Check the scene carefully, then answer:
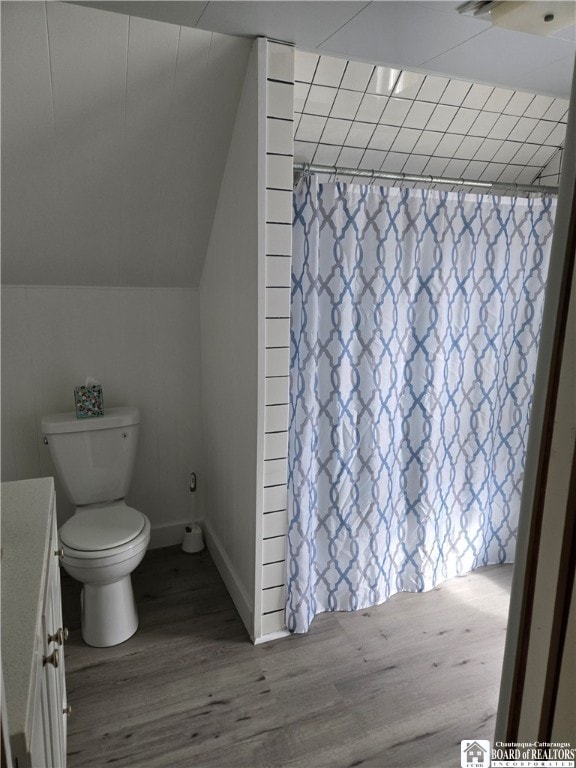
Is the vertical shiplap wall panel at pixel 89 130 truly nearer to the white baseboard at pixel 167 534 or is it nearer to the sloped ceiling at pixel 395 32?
the sloped ceiling at pixel 395 32

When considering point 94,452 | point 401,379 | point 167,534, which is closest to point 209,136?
point 401,379

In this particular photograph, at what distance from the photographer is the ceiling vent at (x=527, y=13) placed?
4.27 feet

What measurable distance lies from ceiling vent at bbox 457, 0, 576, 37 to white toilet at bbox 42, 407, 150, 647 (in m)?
1.92

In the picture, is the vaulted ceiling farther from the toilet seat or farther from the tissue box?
the toilet seat

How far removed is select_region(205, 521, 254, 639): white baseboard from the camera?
80.0 inches

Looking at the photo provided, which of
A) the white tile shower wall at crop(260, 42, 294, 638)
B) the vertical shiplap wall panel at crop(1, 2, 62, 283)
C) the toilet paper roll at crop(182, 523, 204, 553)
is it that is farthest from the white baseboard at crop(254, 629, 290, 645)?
the vertical shiplap wall panel at crop(1, 2, 62, 283)

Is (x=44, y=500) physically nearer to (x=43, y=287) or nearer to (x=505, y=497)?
(x=43, y=287)

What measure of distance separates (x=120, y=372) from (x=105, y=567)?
0.95 meters

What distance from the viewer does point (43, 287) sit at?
2271 millimetres

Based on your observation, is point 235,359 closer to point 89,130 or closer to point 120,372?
point 120,372

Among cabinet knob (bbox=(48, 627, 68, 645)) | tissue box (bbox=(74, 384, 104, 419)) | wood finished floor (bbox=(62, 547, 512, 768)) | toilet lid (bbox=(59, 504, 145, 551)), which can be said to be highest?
tissue box (bbox=(74, 384, 104, 419))

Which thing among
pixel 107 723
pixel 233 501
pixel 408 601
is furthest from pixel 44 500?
pixel 408 601

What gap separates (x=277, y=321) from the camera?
1.76 m

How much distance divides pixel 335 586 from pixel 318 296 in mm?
1198
